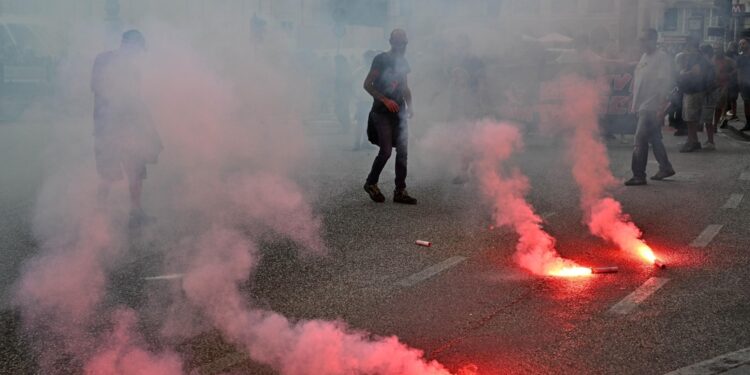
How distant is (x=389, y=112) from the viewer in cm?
910

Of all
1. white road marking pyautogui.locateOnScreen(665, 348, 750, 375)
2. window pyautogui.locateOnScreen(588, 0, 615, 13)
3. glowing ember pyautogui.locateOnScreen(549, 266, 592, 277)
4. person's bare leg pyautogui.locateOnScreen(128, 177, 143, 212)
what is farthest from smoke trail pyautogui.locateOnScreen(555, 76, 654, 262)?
person's bare leg pyautogui.locateOnScreen(128, 177, 143, 212)

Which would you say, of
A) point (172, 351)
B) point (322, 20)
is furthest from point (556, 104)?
Answer: point (172, 351)

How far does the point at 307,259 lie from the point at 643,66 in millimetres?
5338

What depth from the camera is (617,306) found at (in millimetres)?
5410

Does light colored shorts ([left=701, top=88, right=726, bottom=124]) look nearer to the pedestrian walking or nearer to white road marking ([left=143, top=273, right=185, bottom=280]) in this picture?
the pedestrian walking

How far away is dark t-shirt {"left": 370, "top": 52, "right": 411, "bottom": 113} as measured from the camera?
8992 mm

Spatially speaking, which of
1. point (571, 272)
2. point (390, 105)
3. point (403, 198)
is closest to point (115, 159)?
point (390, 105)

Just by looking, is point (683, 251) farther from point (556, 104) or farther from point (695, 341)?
point (556, 104)

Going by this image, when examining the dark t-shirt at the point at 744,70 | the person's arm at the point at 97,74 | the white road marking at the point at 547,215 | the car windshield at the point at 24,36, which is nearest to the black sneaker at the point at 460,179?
the white road marking at the point at 547,215

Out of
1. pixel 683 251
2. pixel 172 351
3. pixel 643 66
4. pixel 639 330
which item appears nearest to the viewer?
pixel 172 351

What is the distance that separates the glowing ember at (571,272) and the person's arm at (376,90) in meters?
3.11

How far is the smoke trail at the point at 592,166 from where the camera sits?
7406 millimetres

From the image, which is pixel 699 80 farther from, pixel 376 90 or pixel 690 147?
pixel 376 90

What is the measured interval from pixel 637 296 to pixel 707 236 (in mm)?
2258
